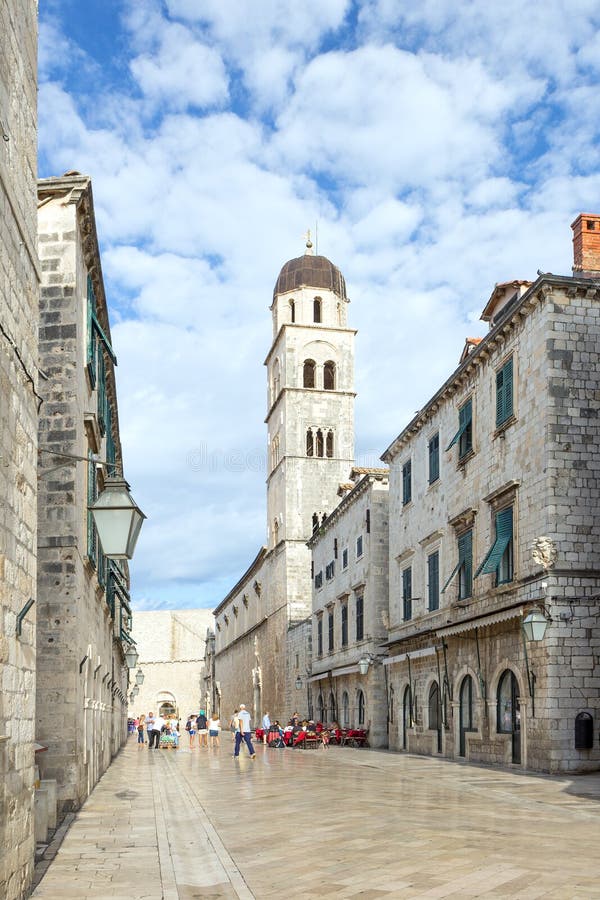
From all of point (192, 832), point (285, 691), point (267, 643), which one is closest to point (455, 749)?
point (192, 832)

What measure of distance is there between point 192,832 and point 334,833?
68.9 inches

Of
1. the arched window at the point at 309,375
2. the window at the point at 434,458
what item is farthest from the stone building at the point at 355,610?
the arched window at the point at 309,375

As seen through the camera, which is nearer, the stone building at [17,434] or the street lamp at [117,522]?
the stone building at [17,434]

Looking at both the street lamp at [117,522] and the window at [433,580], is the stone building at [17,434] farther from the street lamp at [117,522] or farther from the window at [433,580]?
Result: the window at [433,580]

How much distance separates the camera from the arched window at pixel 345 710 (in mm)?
38037

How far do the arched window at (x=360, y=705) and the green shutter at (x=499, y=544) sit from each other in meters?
14.5

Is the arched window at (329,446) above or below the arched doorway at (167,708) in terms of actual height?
above

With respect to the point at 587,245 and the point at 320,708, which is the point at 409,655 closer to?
the point at 587,245

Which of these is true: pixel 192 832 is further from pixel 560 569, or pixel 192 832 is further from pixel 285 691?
pixel 285 691

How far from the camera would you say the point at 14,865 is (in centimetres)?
713

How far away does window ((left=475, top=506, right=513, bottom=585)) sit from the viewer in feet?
71.5

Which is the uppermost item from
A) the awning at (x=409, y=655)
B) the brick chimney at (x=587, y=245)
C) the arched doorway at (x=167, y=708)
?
the brick chimney at (x=587, y=245)

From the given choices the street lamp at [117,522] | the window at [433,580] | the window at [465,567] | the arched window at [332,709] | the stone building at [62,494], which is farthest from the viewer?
the arched window at [332,709]

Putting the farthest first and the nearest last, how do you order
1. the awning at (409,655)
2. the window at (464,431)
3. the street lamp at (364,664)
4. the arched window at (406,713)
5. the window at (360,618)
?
the window at (360,618), the street lamp at (364,664), the arched window at (406,713), the awning at (409,655), the window at (464,431)
